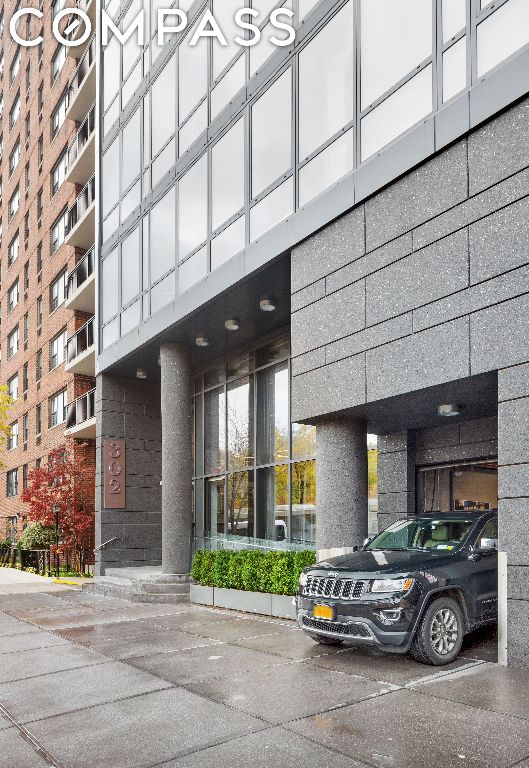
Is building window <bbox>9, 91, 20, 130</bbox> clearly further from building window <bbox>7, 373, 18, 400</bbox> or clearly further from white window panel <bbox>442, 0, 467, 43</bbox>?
white window panel <bbox>442, 0, 467, 43</bbox>

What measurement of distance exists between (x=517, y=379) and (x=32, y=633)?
8.62 metres

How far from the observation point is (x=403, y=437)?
1396 centimetres

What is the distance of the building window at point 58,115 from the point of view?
3248cm

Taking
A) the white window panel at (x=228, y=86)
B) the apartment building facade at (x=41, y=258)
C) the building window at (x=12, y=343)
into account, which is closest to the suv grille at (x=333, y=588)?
the white window panel at (x=228, y=86)

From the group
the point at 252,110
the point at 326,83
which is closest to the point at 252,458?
the point at 252,110

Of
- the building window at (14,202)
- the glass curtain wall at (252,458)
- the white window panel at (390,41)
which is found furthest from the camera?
the building window at (14,202)

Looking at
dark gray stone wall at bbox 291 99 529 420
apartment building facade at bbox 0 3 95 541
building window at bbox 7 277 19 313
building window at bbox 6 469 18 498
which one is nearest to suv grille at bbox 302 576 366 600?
dark gray stone wall at bbox 291 99 529 420

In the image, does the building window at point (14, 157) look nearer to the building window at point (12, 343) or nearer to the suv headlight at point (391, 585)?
the building window at point (12, 343)

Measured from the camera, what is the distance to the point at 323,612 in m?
8.81

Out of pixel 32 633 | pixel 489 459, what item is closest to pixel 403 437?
pixel 489 459

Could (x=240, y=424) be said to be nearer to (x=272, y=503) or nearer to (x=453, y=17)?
(x=272, y=503)

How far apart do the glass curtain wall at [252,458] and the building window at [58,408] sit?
33.1 ft

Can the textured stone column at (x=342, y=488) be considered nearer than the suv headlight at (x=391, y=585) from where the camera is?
No

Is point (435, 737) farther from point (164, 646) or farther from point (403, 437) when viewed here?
point (403, 437)
